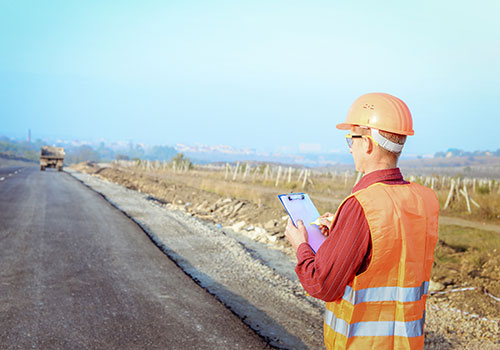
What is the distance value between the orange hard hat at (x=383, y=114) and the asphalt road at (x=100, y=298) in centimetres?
330

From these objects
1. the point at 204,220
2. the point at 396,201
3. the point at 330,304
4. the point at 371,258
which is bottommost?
the point at 204,220

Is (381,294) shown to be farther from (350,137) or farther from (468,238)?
(468,238)

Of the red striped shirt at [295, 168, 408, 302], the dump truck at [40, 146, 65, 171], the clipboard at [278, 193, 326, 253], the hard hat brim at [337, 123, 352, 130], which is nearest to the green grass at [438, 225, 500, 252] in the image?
the clipboard at [278, 193, 326, 253]

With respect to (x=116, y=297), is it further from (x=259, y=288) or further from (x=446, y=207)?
(x=446, y=207)

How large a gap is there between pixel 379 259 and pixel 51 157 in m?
52.6

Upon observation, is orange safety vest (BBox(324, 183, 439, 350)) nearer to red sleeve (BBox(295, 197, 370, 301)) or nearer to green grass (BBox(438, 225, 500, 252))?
red sleeve (BBox(295, 197, 370, 301))

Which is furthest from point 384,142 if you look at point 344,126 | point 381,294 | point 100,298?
point 100,298

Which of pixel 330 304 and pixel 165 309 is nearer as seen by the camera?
pixel 330 304

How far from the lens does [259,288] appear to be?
23.8 ft

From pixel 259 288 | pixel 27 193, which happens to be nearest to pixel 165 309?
pixel 259 288

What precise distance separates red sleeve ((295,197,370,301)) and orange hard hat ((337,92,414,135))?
15.4 inches

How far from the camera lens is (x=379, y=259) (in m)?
2.00

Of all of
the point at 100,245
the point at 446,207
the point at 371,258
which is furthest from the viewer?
the point at 446,207

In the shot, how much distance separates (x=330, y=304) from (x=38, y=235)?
9.37 meters
